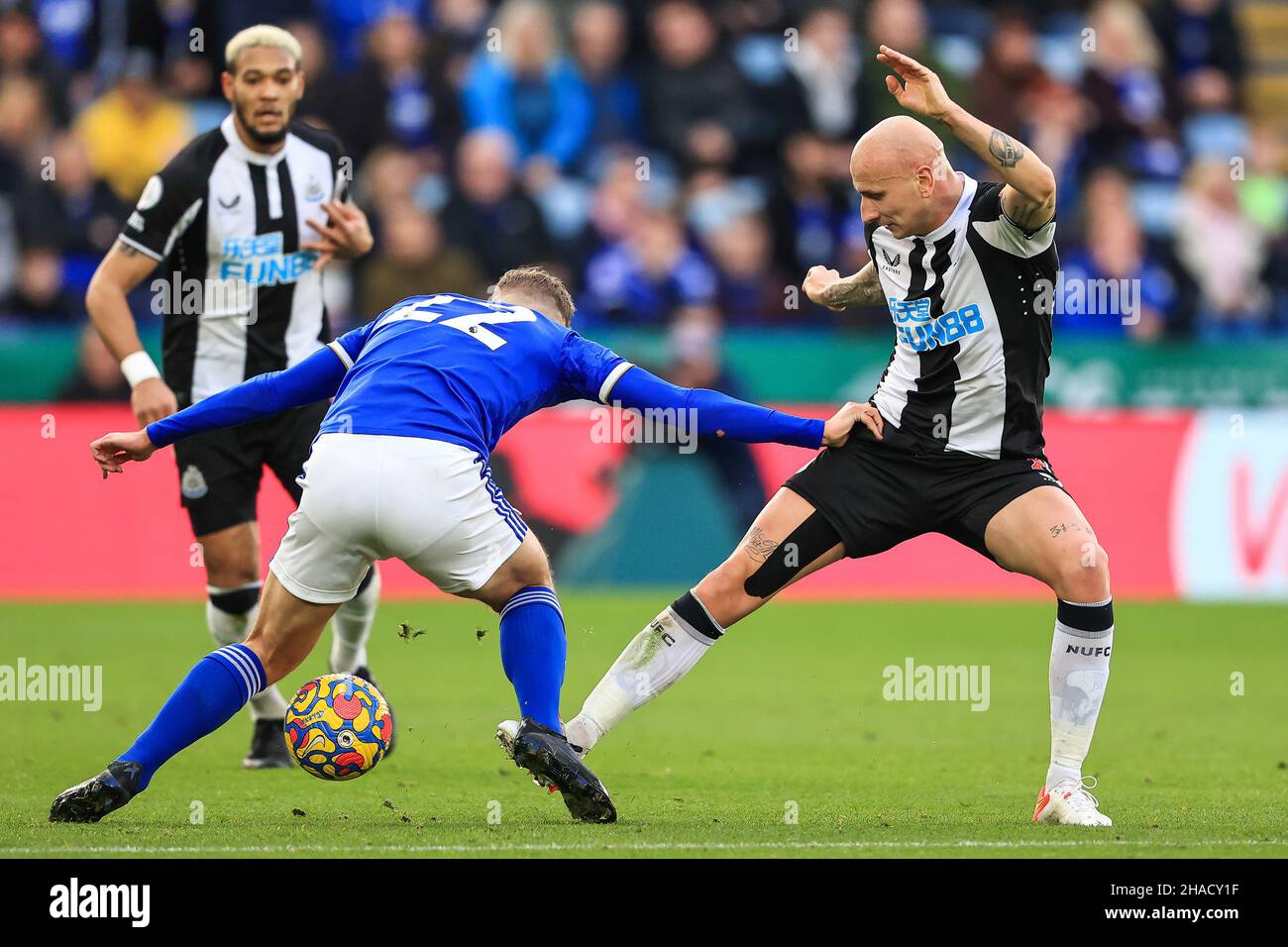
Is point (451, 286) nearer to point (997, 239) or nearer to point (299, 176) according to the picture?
point (299, 176)

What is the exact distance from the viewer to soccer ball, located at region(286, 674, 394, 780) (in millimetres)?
6648

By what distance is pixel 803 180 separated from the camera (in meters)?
16.8

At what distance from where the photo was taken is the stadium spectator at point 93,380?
1460cm

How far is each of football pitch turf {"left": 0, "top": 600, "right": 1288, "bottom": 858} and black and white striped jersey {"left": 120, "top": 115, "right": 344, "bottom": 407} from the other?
181 centimetres

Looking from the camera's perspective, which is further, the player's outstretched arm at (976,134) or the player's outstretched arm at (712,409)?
the player's outstretched arm at (712,409)

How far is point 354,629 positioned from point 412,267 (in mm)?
6840

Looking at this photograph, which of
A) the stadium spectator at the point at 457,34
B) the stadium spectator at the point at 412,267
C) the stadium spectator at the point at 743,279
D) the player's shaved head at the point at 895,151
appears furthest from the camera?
the stadium spectator at the point at 457,34

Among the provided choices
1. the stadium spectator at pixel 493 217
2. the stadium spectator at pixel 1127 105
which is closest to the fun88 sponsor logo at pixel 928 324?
the stadium spectator at pixel 493 217

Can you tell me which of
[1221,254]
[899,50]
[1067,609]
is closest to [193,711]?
[1067,609]

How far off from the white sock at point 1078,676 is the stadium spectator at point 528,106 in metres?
10.8

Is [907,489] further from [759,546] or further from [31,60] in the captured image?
[31,60]

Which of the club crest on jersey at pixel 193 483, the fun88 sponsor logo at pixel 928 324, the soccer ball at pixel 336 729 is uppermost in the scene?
the fun88 sponsor logo at pixel 928 324

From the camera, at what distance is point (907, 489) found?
713 centimetres

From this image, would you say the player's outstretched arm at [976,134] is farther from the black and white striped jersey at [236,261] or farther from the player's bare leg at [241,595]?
the player's bare leg at [241,595]
